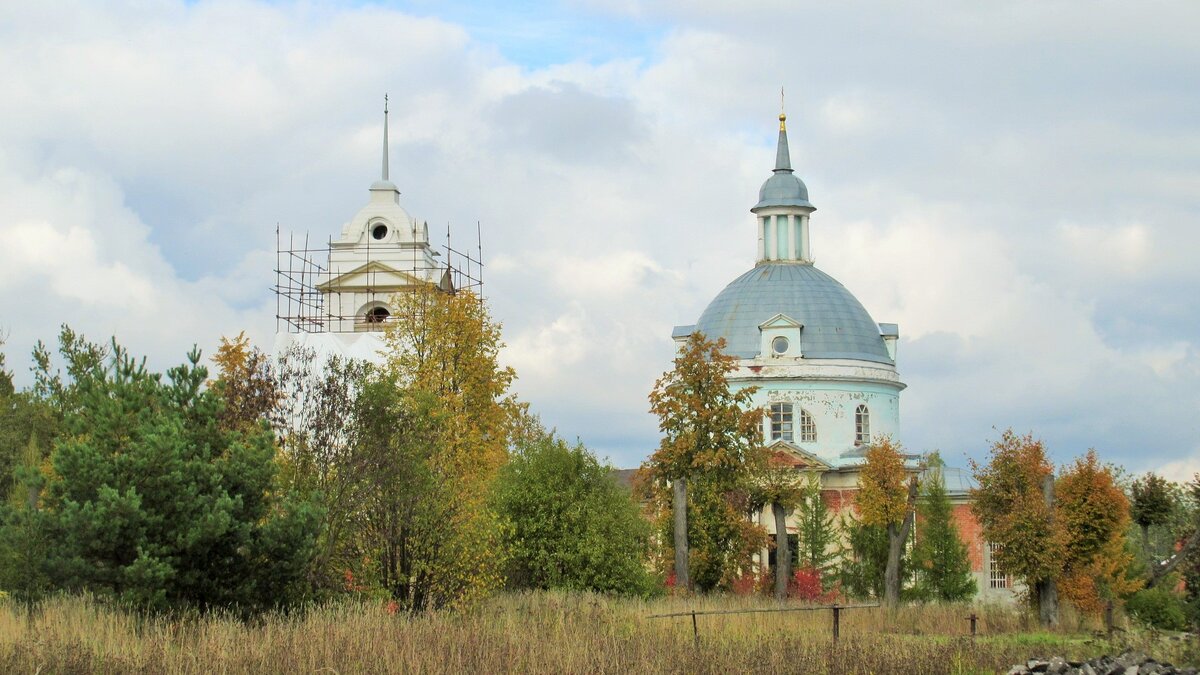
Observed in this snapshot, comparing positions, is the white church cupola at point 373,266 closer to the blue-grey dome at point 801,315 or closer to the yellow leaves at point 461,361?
the blue-grey dome at point 801,315

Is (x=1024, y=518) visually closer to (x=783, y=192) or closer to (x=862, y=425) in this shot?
(x=862, y=425)

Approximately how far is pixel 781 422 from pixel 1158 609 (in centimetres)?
2428

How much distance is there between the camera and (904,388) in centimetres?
6575

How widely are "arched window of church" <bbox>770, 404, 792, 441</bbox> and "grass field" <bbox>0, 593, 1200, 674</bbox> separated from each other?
122ft

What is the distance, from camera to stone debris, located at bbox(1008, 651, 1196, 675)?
63.9 ft

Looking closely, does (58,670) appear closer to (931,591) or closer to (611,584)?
(611,584)

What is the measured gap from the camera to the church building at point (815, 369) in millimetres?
61922

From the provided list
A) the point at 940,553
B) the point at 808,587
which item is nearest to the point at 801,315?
the point at 940,553

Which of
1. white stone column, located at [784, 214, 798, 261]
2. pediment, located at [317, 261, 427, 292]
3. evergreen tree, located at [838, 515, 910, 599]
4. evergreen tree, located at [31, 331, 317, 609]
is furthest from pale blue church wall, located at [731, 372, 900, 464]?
evergreen tree, located at [31, 331, 317, 609]

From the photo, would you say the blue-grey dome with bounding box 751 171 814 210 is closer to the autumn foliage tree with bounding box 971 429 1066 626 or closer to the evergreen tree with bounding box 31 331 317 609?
the autumn foliage tree with bounding box 971 429 1066 626

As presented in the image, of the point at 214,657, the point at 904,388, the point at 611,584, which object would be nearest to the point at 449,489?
the point at 611,584

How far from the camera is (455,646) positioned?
1817cm

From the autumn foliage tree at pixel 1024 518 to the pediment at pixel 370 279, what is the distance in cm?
2807

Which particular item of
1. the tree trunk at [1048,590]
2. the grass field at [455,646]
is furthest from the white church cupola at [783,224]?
the grass field at [455,646]
